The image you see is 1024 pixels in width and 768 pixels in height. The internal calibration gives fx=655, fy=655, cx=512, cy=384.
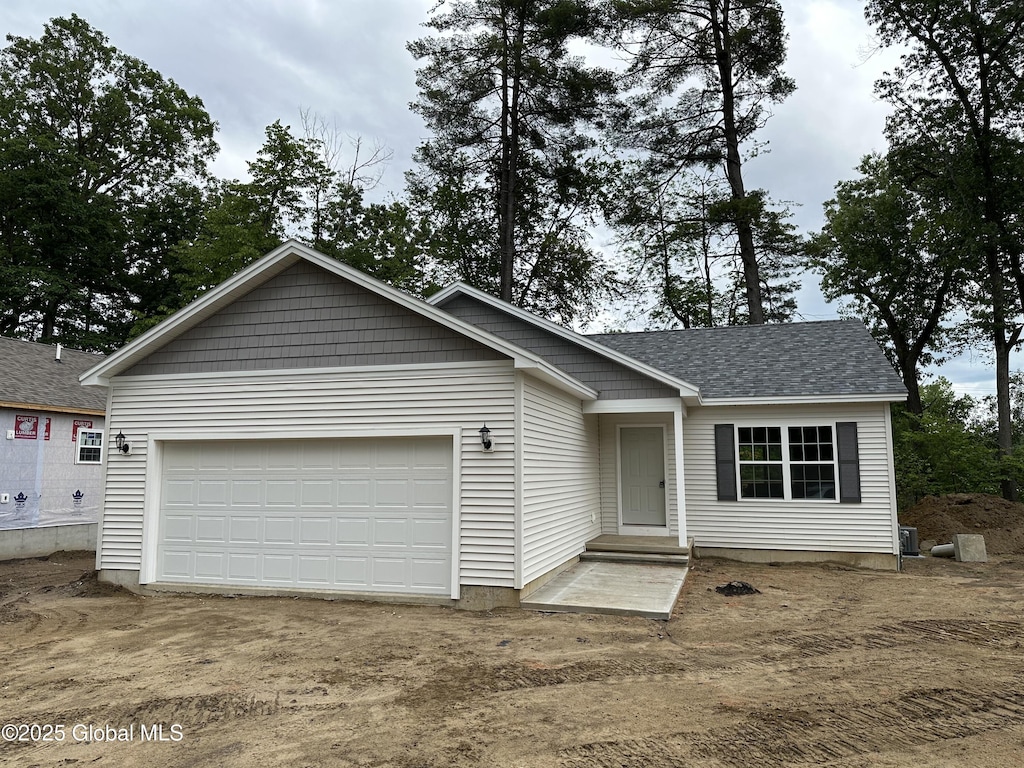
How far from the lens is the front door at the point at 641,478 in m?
12.0

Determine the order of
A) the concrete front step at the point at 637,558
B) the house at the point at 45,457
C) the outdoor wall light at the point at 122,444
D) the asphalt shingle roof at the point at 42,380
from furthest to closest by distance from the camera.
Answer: the asphalt shingle roof at the point at 42,380 → the house at the point at 45,457 → the concrete front step at the point at 637,558 → the outdoor wall light at the point at 122,444

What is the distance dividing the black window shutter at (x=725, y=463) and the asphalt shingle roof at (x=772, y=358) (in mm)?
700

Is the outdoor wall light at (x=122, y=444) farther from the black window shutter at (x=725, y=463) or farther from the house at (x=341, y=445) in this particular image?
the black window shutter at (x=725, y=463)

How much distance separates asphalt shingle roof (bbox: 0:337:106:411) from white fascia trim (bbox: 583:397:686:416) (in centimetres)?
1063

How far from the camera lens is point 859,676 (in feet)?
17.2

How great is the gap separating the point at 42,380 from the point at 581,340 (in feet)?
38.5

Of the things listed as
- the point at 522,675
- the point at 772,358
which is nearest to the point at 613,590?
the point at 522,675

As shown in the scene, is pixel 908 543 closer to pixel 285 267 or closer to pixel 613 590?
pixel 613 590

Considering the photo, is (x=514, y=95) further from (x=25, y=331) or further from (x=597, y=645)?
(x=25, y=331)

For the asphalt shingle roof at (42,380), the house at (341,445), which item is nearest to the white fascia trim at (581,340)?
the house at (341,445)

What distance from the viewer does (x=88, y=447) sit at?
46.7ft

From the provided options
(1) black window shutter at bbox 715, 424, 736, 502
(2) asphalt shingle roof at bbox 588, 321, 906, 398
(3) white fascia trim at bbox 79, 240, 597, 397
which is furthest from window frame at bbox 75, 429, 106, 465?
(1) black window shutter at bbox 715, 424, 736, 502

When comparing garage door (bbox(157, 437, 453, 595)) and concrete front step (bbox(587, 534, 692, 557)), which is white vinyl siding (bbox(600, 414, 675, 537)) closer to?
concrete front step (bbox(587, 534, 692, 557))

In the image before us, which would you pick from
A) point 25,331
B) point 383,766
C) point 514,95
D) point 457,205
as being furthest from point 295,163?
point 383,766
